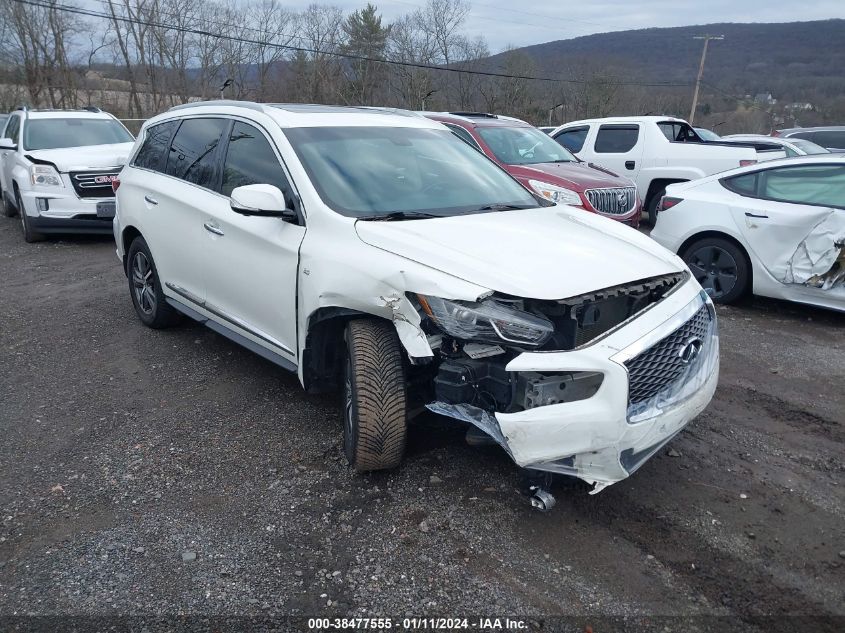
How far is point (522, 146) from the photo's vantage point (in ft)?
30.1

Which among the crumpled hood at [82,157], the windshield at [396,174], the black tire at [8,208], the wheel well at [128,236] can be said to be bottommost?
the black tire at [8,208]

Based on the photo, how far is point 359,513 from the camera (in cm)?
320

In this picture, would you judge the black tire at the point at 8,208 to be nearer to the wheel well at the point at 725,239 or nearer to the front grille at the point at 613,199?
the front grille at the point at 613,199

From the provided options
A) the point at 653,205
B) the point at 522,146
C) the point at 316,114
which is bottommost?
the point at 653,205

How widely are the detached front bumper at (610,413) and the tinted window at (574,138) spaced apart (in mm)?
9780

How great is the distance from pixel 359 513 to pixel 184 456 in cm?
119

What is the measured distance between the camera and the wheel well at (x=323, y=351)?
3.55 metres

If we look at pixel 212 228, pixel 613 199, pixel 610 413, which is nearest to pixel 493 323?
pixel 610 413

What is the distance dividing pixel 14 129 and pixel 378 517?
1089 centimetres

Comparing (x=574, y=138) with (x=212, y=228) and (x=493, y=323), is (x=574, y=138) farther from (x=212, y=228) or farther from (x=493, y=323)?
(x=493, y=323)

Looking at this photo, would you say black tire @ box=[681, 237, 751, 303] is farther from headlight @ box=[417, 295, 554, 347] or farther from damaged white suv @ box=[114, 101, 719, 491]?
headlight @ box=[417, 295, 554, 347]

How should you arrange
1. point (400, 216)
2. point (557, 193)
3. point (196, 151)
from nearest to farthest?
point (400, 216) → point (196, 151) → point (557, 193)

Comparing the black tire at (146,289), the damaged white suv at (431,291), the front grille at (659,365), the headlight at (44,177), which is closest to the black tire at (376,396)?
the damaged white suv at (431,291)

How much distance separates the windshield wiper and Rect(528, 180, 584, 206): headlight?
434 centimetres
